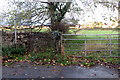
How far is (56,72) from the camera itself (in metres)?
4.30

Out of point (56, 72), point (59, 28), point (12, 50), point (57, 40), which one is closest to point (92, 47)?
point (57, 40)

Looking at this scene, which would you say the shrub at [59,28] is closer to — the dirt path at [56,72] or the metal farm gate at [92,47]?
the metal farm gate at [92,47]

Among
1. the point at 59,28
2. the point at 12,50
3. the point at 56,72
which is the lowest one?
the point at 56,72

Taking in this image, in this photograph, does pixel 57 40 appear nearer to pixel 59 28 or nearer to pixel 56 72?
pixel 59 28

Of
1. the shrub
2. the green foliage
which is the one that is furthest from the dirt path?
the shrub

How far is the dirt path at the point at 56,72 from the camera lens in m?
3.99

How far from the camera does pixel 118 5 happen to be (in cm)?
586

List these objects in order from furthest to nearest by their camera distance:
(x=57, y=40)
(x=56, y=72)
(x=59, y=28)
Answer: (x=59, y=28)
(x=57, y=40)
(x=56, y=72)

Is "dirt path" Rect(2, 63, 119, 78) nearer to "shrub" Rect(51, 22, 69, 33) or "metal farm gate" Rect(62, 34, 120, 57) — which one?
"metal farm gate" Rect(62, 34, 120, 57)

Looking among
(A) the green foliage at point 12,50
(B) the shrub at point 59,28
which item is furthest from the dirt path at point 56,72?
(B) the shrub at point 59,28

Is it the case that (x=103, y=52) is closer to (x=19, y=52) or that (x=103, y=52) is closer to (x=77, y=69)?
(x=77, y=69)

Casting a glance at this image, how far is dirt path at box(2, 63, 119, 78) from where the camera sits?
157 inches

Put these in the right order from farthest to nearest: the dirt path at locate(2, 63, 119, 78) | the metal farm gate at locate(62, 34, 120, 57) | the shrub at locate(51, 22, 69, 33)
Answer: the shrub at locate(51, 22, 69, 33)
the metal farm gate at locate(62, 34, 120, 57)
the dirt path at locate(2, 63, 119, 78)

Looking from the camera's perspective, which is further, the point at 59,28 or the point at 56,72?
the point at 59,28
